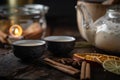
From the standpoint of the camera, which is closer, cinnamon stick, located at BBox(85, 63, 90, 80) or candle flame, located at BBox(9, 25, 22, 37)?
cinnamon stick, located at BBox(85, 63, 90, 80)

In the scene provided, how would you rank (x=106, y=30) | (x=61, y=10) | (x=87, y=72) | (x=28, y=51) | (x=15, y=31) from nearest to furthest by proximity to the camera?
(x=87, y=72) < (x=28, y=51) < (x=106, y=30) < (x=15, y=31) < (x=61, y=10)

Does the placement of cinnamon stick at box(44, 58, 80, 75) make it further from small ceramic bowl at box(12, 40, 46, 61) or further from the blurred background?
the blurred background

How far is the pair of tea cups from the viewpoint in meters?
1.13

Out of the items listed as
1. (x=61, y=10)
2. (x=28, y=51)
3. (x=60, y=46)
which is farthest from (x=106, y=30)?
(x=61, y=10)

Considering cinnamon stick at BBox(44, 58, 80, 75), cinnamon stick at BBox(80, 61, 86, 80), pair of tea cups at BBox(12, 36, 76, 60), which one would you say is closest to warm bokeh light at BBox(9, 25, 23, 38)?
pair of tea cups at BBox(12, 36, 76, 60)

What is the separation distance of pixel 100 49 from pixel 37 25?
0.62m

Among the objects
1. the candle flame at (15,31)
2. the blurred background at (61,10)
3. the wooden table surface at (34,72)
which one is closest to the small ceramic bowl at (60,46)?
the wooden table surface at (34,72)

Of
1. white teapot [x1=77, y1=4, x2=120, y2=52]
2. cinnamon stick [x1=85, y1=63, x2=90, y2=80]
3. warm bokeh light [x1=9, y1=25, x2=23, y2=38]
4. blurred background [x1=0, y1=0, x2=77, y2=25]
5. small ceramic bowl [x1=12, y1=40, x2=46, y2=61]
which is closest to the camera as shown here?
cinnamon stick [x1=85, y1=63, x2=90, y2=80]

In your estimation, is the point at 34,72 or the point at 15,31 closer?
the point at 34,72

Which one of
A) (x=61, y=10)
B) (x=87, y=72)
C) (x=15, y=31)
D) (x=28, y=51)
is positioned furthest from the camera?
(x=61, y=10)

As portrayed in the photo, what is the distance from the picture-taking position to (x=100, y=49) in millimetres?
1312

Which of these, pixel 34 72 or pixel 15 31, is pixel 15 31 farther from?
pixel 34 72

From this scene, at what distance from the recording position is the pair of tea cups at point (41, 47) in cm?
113

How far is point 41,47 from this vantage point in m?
1.16
